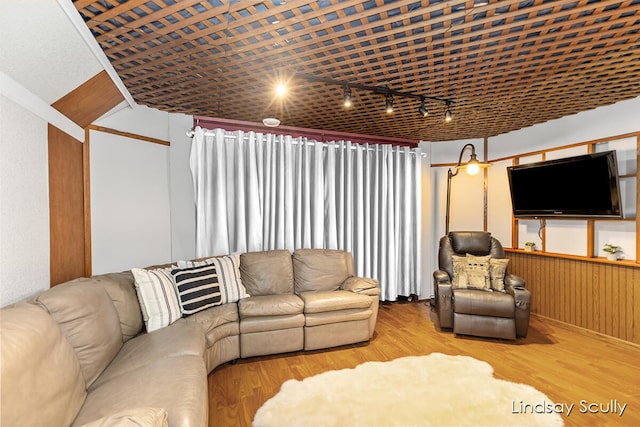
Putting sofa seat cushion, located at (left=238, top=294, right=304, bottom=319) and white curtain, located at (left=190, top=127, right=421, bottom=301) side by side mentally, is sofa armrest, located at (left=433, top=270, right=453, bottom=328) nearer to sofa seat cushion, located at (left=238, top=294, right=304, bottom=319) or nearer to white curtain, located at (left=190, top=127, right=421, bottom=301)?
white curtain, located at (left=190, top=127, right=421, bottom=301)

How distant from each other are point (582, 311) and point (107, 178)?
207 inches

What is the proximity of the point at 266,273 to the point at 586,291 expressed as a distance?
11.9ft

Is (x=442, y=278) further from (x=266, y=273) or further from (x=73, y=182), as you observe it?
(x=73, y=182)

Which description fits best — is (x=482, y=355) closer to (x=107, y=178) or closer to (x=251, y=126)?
(x=251, y=126)

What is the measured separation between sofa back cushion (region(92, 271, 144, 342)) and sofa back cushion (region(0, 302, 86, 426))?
68cm

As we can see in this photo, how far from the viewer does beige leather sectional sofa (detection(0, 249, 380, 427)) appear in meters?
1.09

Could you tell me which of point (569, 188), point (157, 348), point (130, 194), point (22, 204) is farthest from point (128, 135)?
point (569, 188)

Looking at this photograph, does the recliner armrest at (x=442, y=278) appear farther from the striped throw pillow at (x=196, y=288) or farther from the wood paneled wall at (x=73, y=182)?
the wood paneled wall at (x=73, y=182)

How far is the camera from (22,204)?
165 cm

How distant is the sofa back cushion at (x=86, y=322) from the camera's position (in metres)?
1.48

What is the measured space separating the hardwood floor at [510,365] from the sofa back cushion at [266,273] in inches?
25.8

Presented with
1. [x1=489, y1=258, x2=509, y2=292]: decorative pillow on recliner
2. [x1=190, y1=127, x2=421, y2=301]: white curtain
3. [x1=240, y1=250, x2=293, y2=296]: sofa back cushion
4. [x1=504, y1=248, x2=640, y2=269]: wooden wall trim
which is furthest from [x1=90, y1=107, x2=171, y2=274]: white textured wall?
[x1=504, y1=248, x2=640, y2=269]: wooden wall trim

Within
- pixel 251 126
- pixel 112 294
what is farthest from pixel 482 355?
pixel 251 126

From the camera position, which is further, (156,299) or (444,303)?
(444,303)
